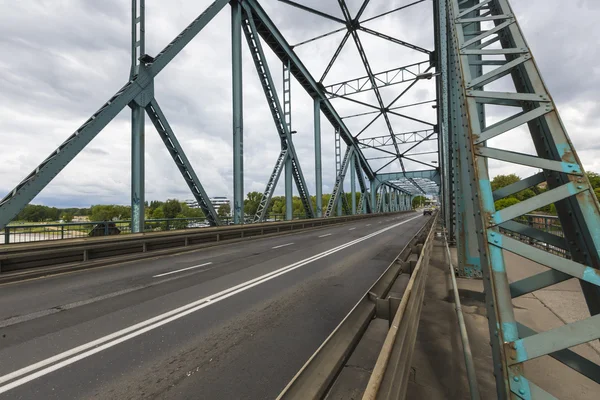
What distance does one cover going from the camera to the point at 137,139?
1158 cm

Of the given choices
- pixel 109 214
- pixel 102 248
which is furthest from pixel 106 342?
pixel 109 214

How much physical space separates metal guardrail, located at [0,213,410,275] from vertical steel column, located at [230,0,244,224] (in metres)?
2.42

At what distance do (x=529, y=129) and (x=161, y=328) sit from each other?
215 inches

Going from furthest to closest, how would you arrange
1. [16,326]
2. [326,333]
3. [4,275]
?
[4,275] < [16,326] < [326,333]

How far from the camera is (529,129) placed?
9.64 ft

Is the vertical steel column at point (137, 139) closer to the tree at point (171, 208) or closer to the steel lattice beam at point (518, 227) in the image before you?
the steel lattice beam at point (518, 227)

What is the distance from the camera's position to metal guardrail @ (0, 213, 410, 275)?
6.98m

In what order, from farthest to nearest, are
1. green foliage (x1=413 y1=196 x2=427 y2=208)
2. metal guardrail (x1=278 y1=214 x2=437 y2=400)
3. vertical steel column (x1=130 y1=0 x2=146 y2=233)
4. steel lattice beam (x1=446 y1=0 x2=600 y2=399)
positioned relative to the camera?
green foliage (x1=413 y1=196 x2=427 y2=208) → vertical steel column (x1=130 y1=0 x2=146 y2=233) → steel lattice beam (x1=446 y1=0 x2=600 y2=399) → metal guardrail (x1=278 y1=214 x2=437 y2=400)

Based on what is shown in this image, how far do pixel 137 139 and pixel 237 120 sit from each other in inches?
250

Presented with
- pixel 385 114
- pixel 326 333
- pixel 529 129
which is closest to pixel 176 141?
pixel 326 333

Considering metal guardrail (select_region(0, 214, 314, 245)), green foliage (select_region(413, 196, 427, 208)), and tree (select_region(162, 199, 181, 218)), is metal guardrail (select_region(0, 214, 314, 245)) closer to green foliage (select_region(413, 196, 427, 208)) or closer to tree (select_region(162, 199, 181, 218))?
tree (select_region(162, 199, 181, 218))

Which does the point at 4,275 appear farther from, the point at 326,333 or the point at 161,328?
the point at 326,333

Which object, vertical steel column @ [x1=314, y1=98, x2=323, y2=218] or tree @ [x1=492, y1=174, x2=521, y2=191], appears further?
tree @ [x1=492, y1=174, x2=521, y2=191]

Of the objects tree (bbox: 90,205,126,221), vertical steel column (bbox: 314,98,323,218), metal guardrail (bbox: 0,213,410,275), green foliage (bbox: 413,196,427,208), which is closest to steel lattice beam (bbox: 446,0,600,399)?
metal guardrail (bbox: 0,213,410,275)
